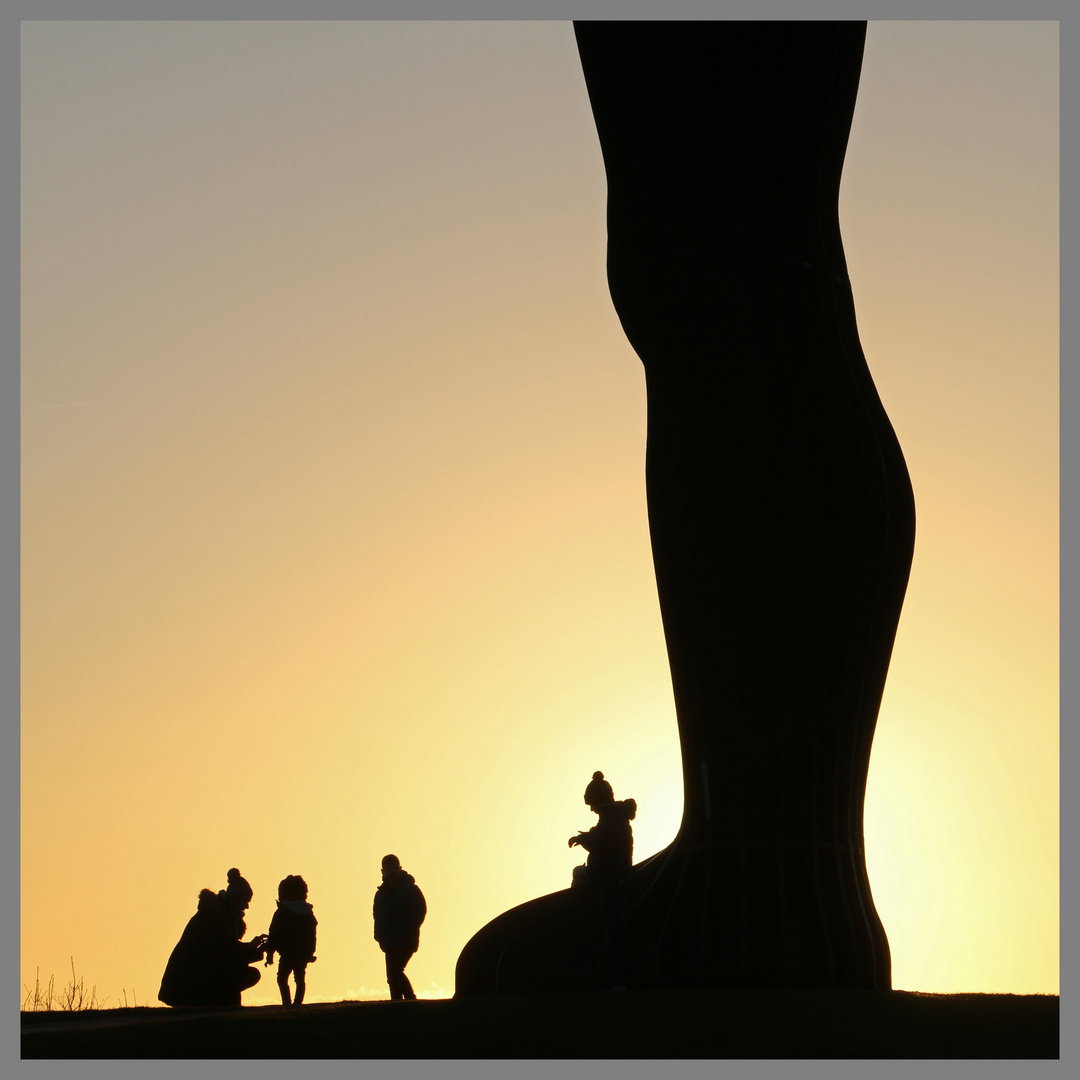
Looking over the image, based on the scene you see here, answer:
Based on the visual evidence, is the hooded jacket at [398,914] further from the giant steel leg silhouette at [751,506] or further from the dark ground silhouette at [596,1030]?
the dark ground silhouette at [596,1030]

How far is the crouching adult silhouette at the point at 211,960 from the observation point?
13.1 m

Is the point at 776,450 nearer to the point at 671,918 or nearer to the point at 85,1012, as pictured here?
the point at 671,918

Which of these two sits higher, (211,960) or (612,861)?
(612,861)

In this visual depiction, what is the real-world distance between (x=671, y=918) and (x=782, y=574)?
268 cm

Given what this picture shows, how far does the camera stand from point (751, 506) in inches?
541

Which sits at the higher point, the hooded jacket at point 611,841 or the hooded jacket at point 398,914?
the hooded jacket at point 611,841

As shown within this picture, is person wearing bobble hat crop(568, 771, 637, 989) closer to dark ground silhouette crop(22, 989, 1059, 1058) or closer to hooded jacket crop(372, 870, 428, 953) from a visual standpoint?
dark ground silhouette crop(22, 989, 1059, 1058)

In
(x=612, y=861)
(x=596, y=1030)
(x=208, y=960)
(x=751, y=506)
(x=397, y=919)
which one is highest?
(x=751, y=506)

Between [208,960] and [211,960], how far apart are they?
22 mm

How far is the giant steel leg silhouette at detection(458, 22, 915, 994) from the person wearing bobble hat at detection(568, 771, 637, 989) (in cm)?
120

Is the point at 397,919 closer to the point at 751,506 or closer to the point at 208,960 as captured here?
the point at 208,960

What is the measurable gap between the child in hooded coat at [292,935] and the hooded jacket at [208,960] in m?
0.21

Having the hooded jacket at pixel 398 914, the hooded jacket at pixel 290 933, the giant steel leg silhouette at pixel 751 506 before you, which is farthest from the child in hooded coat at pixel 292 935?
the giant steel leg silhouette at pixel 751 506

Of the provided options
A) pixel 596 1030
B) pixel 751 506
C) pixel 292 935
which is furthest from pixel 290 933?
pixel 751 506
